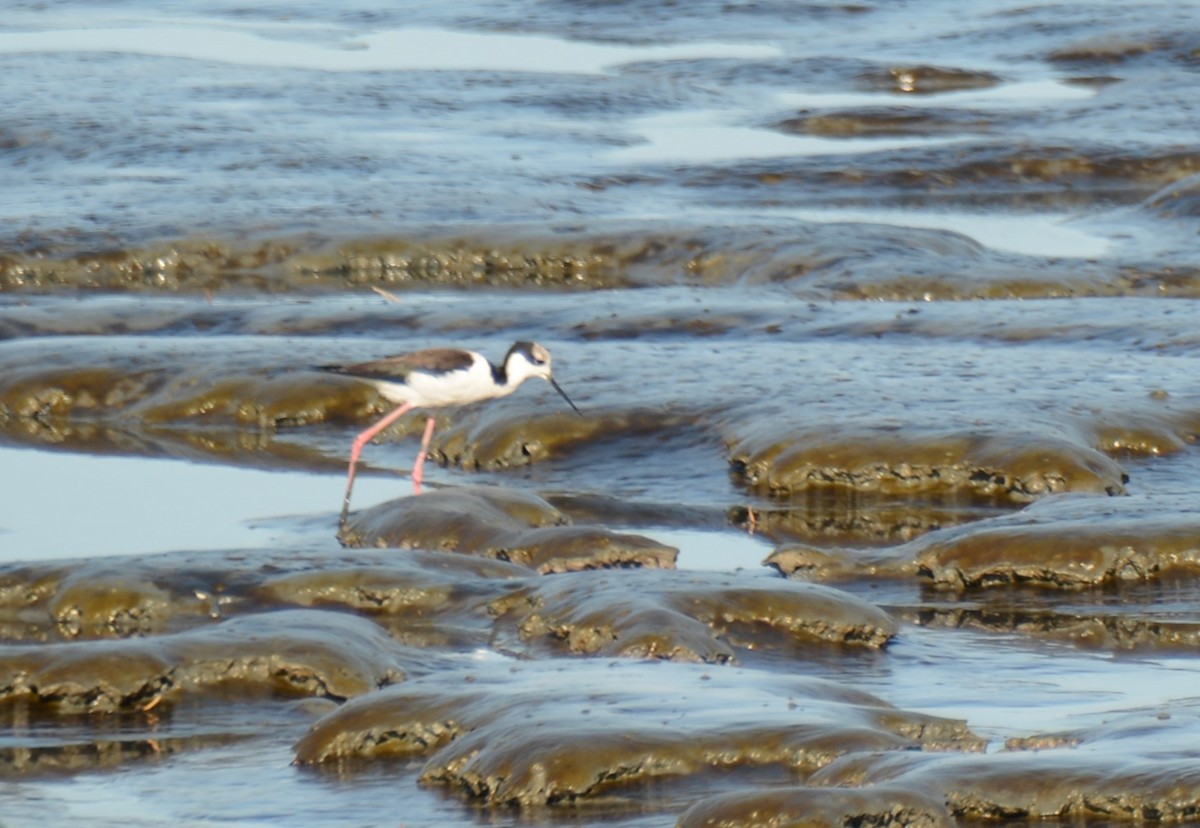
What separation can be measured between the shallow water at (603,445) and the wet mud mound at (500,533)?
1.1 inches

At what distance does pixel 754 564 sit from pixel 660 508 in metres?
1.46

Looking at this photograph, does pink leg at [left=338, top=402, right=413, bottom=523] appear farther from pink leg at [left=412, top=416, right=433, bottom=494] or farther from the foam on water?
the foam on water

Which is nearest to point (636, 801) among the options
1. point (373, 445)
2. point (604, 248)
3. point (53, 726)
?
point (53, 726)

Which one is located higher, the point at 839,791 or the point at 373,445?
the point at 839,791

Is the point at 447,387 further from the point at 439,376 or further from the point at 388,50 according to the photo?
the point at 388,50

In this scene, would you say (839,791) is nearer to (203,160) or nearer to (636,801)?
(636,801)

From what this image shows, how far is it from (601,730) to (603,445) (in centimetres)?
719

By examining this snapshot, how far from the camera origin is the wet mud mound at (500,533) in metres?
11.1

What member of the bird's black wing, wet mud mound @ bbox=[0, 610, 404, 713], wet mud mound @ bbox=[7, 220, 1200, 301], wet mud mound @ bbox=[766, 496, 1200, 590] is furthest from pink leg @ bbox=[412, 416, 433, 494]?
wet mud mound @ bbox=[7, 220, 1200, 301]

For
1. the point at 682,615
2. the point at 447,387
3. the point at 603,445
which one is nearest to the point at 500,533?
the point at 682,615

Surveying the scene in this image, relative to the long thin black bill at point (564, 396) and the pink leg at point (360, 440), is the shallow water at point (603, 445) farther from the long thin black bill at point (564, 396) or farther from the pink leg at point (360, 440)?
the pink leg at point (360, 440)

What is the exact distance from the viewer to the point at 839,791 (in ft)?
22.2

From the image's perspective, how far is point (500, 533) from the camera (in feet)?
37.8

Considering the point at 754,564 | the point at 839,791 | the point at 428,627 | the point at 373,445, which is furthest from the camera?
the point at 373,445
